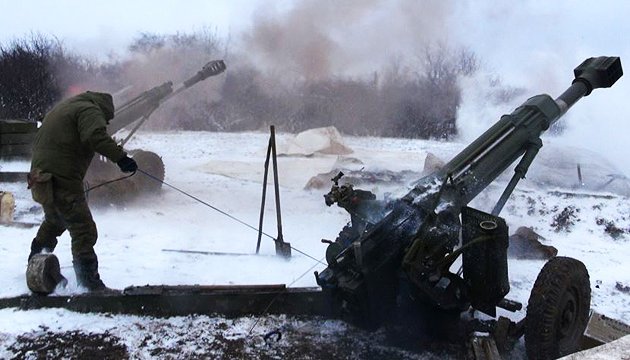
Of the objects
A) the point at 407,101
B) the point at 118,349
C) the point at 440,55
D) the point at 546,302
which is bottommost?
the point at 118,349

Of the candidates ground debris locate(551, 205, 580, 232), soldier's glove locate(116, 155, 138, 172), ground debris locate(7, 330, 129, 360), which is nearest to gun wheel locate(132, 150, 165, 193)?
soldier's glove locate(116, 155, 138, 172)

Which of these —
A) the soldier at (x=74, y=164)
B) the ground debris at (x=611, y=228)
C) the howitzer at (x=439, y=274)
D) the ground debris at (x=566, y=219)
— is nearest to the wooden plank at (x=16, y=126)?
the soldier at (x=74, y=164)

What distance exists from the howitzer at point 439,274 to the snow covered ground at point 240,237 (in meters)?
0.41

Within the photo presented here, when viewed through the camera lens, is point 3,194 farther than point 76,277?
Yes

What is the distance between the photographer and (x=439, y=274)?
338 cm

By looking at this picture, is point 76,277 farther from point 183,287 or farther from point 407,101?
point 407,101

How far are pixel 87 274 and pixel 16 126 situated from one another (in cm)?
551

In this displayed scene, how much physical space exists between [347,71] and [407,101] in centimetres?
291

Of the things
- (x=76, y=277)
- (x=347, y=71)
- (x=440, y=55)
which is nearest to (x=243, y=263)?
(x=76, y=277)

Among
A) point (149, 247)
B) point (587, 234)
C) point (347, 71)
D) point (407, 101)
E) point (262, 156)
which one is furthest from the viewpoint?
point (407, 101)

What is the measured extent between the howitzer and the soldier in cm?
176

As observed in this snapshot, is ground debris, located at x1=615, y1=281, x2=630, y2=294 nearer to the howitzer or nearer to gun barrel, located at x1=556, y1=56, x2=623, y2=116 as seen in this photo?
the howitzer

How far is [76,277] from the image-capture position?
417cm

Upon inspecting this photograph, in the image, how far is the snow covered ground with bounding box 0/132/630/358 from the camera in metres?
3.79
